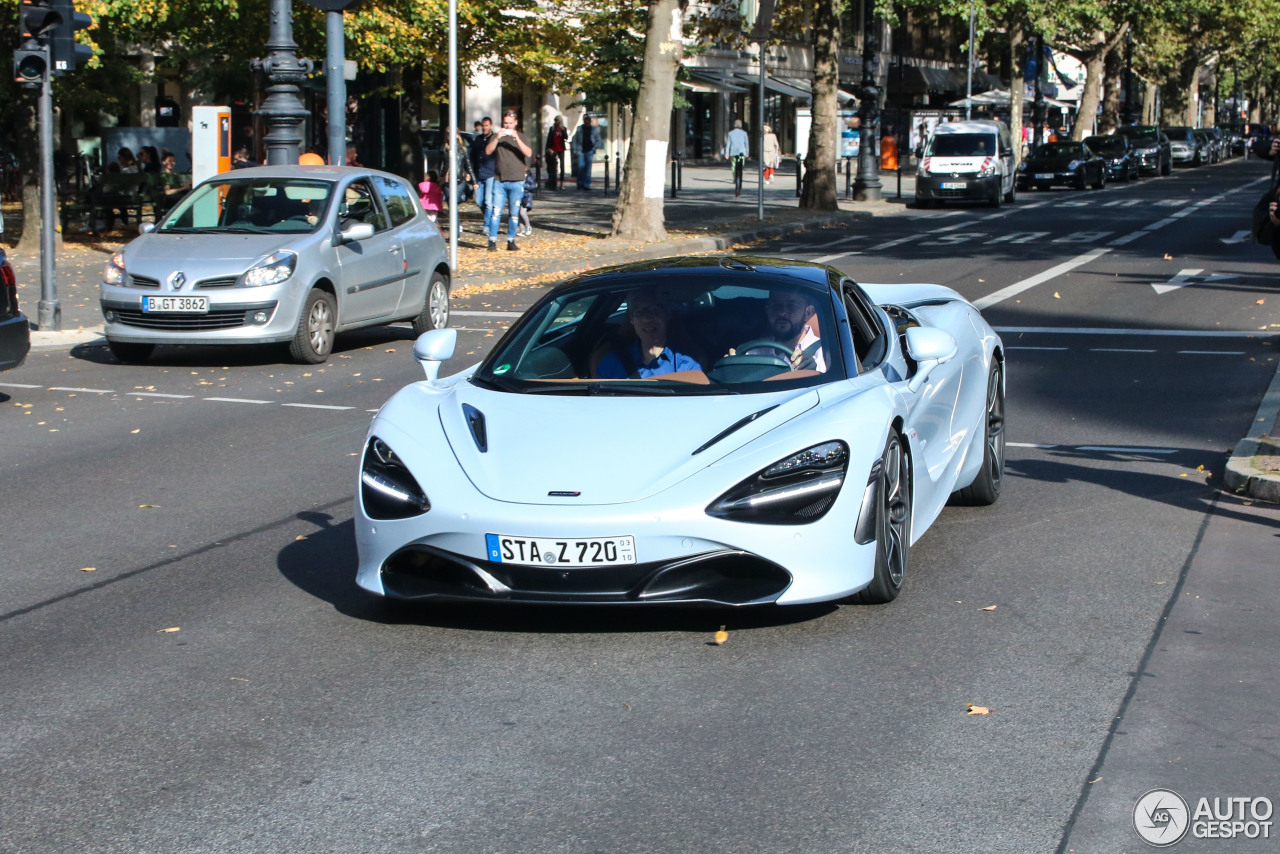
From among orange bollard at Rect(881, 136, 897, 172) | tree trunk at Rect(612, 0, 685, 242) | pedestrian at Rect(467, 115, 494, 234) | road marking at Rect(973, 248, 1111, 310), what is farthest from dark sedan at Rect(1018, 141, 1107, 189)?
pedestrian at Rect(467, 115, 494, 234)

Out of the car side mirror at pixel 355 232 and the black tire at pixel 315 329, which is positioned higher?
the car side mirror at pixel 355 232

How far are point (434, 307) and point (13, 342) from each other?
5228mm

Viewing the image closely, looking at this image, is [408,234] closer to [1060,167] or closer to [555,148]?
[555,148]

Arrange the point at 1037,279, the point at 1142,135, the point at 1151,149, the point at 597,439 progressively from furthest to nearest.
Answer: the point at 1142,135
the point at 1151,149
the point at 1037,279
the point at 597,439

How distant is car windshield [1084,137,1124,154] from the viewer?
53.3 meters

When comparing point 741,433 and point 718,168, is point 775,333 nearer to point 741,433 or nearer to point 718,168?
point 741,433

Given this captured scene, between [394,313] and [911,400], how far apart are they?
940 centimetres

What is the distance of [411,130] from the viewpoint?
119 feet

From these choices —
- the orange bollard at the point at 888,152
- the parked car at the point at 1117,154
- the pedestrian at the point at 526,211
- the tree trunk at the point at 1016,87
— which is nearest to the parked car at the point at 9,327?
the pedestrian at the point at 526,211

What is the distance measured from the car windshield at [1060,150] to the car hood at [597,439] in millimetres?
43317

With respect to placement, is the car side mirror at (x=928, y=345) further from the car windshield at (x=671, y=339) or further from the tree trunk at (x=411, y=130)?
the tree trunk at (x=411, y=130)

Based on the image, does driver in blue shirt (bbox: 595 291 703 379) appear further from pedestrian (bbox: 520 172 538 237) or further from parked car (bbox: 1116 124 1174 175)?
parked car (bbox: 1116 124 1174 175)

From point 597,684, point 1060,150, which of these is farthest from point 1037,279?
point 1060,150

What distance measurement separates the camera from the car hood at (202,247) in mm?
13516
